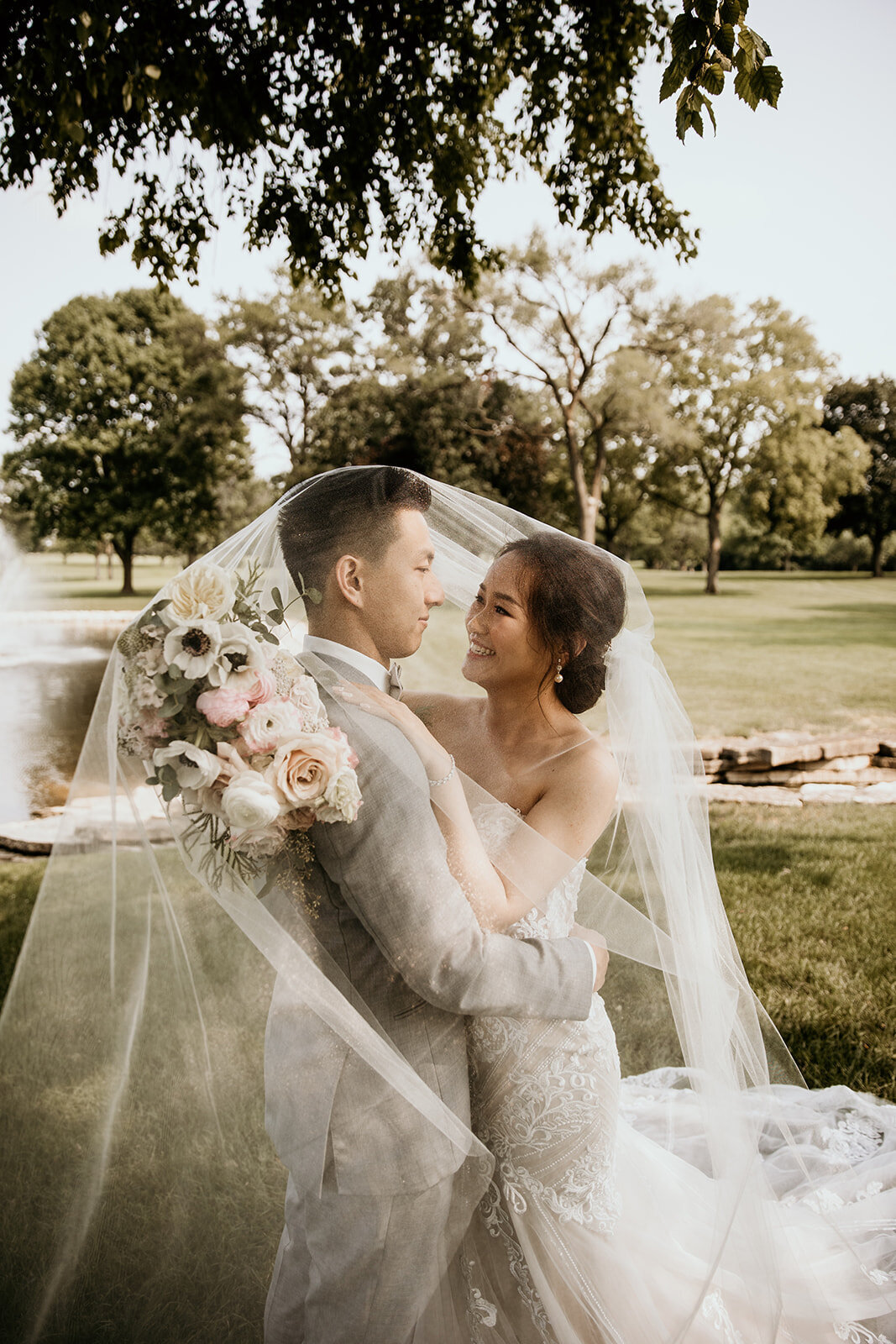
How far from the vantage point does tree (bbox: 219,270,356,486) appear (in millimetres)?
31578

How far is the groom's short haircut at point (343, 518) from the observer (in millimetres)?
1953

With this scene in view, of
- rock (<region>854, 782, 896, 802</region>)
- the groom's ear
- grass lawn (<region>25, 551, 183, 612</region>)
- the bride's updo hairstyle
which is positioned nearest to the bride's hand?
the groom's ear

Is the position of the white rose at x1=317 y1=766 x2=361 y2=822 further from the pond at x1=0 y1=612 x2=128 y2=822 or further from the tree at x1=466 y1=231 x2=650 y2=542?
the tree at x1=466 y1=231 x2=650 y2=542

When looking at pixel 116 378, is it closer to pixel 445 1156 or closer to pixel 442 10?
pixel 442 10

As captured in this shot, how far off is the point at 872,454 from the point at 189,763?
46.0m

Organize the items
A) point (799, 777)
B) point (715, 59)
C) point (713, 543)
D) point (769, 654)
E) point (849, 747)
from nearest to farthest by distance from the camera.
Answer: point (715, 59) → point (799, 777) → point (849, 747) → point (769, 654) → point (713, 543)

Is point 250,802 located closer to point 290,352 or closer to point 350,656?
point 350,656

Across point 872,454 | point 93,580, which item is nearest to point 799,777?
point 93,580

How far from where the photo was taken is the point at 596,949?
228 centimetres

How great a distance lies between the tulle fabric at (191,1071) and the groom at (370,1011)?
0.16 ft

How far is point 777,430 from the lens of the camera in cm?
3328

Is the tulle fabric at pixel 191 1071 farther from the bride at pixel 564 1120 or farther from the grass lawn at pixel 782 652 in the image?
the grass lawn at pixel 782 652

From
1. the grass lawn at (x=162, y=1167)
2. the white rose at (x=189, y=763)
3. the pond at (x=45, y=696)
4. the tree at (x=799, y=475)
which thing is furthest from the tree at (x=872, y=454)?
the white rose at (x=189, y=763)

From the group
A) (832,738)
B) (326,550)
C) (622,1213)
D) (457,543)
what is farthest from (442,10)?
(832,738)
